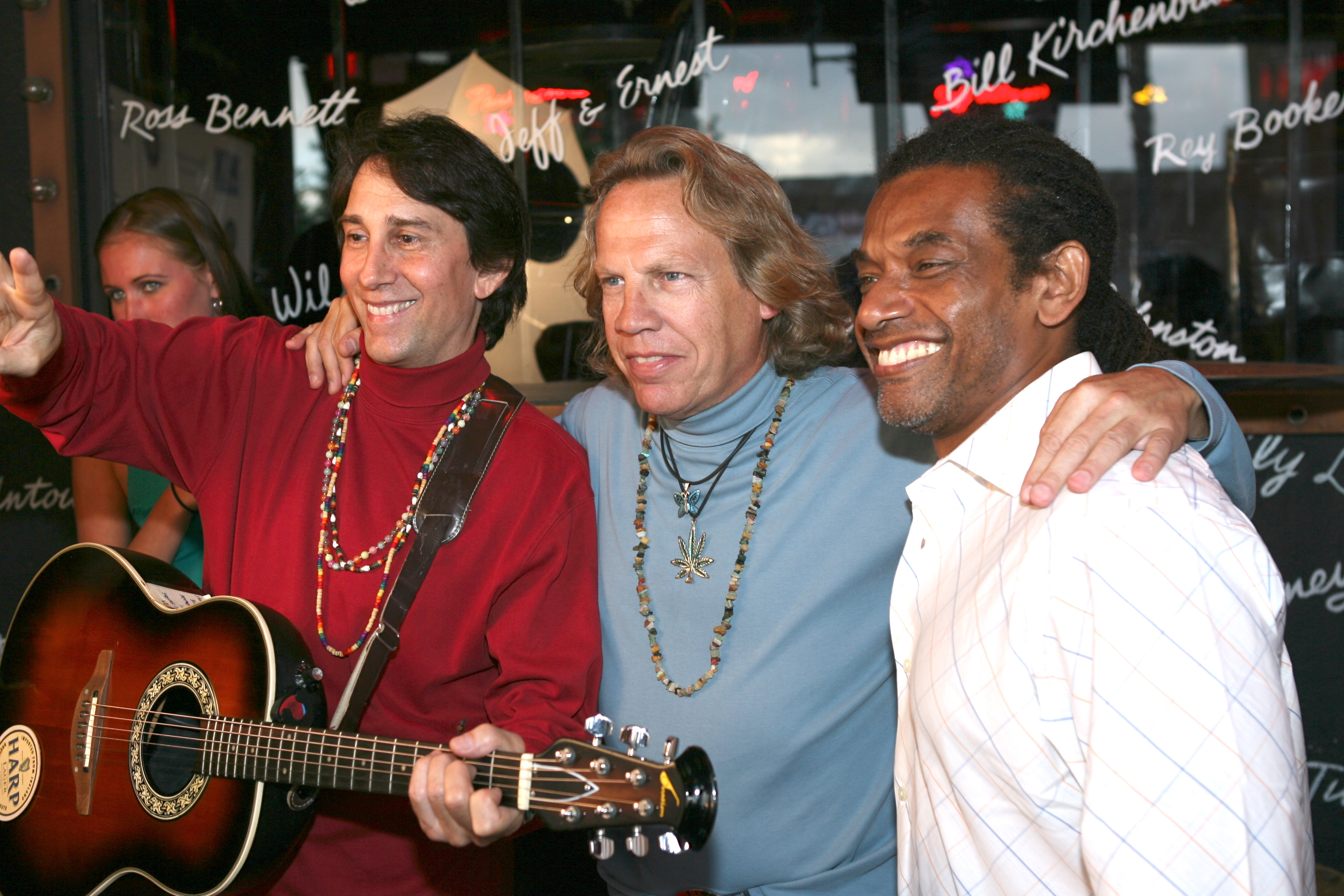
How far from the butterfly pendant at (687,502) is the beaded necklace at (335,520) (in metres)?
0.46

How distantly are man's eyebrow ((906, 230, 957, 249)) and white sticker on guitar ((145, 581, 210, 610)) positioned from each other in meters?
1.47

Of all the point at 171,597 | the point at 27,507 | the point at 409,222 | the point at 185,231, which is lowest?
the point at 171,597

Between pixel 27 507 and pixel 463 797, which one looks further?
pixel 27 507

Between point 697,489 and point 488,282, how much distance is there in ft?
2.12

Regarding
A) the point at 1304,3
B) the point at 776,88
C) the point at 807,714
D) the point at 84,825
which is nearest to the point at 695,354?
the point at 807,714

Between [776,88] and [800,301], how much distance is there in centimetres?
152

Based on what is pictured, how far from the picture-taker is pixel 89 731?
198 centimetres

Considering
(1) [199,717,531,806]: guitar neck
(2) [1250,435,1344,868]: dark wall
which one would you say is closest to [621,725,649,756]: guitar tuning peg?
(1) [199,717,531,806]: guitar neck

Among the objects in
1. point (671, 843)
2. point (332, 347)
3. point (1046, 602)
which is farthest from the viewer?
point (332, 347)

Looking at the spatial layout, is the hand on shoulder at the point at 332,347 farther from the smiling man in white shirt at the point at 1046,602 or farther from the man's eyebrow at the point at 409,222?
the smiling man in white shirt at the point at 1046,602

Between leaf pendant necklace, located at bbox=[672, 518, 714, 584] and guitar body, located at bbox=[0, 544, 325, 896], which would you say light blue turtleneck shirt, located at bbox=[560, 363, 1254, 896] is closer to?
leaf pendant necklace, located at bbox=[672, 518, 714, 584]

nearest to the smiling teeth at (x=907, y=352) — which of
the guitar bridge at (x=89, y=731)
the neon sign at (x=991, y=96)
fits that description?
the guitar bridge at (x=89, y=731)

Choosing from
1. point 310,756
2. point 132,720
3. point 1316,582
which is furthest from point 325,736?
point 1316,582

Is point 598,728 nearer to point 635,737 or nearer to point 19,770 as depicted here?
point 635,737
